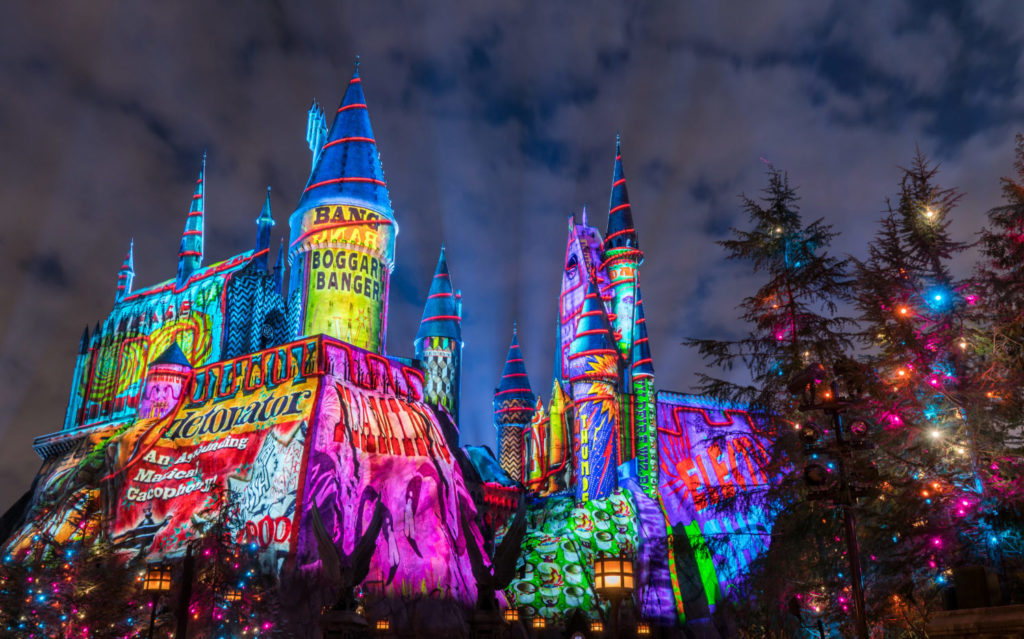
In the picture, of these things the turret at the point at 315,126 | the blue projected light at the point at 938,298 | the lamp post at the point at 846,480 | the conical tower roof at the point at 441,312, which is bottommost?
the lamp post at the point at 846,480

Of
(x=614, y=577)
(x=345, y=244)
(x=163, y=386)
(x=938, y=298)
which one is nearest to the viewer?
(x=614, y=577)

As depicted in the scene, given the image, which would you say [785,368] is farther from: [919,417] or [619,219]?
[619,219]

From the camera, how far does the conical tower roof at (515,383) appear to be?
4334 cm

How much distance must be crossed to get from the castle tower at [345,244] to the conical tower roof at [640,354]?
40.1 ft

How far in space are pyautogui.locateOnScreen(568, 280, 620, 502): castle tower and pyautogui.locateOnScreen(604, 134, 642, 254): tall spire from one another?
630 cm

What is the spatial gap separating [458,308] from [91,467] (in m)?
18.9

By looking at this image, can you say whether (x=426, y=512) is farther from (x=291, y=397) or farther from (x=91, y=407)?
(x=91, y=407)

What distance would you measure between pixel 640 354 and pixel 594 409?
4233mm

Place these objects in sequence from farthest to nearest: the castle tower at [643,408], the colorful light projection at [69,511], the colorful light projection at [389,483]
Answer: the castle tower at [643,408] < the colorful light projection at [69,511] < the colorful light projection at [389,483]

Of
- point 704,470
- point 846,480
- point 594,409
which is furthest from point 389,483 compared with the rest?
point 704,470

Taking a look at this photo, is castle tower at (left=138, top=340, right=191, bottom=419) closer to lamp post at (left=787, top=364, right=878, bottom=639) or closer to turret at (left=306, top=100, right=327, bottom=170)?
turret at (left=306, top=100, right=327, bottom=170)

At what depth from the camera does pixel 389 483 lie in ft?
78.1

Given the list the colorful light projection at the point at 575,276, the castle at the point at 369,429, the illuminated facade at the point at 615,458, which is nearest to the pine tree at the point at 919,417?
A: the castle at the point at 369,429

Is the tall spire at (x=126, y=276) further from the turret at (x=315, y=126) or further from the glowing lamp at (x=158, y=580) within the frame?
the glowing lamp at (x=158, y=580)
